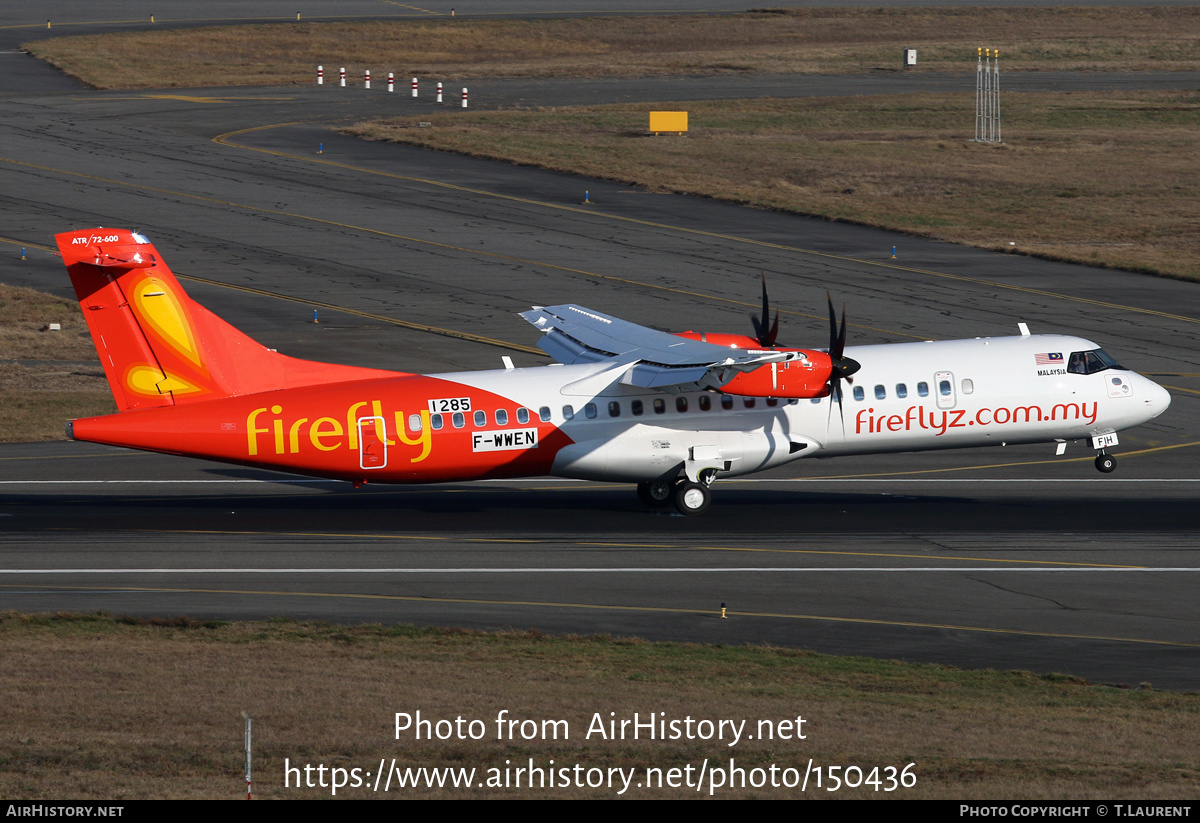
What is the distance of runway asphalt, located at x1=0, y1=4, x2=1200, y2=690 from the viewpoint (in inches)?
1009

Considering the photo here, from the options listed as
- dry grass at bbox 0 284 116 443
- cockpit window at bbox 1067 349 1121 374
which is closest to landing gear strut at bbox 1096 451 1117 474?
cockpit window at bbox 1067 349 1121 374

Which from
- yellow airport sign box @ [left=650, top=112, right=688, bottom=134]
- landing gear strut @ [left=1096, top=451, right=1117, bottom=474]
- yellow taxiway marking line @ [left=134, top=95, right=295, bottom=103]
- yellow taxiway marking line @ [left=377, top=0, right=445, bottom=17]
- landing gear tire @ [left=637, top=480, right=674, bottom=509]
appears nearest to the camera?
landing gear tire @ [left=637, top=480, right=674, bottom=509]

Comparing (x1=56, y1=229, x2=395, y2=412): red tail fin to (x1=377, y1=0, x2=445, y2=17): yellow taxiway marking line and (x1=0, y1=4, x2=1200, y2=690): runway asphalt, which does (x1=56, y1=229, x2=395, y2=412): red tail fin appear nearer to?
(x1=0, y1=4, x2=1200, y2=690): runway asphalt

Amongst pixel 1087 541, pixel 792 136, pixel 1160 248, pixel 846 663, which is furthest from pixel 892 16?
pixel 846 663

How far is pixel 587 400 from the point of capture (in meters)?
31.6

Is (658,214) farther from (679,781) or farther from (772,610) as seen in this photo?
(679,781)

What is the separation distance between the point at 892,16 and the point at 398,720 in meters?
120

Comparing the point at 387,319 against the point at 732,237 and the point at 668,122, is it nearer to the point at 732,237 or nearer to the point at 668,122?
the point at 732,237

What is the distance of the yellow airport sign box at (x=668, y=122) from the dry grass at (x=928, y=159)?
1.00m

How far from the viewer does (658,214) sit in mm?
67000

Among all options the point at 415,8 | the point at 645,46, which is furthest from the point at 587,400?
the point at 415,8

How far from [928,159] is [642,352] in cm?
5321

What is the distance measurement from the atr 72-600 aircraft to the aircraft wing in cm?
5

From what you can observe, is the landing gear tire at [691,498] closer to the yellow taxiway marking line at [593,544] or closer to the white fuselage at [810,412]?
the white fuselage at [810,412]
